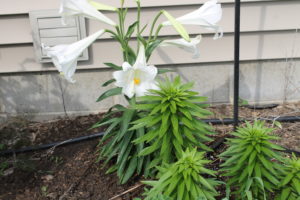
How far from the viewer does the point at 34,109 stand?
3557 mm

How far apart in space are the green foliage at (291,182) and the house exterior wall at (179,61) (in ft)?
5.99

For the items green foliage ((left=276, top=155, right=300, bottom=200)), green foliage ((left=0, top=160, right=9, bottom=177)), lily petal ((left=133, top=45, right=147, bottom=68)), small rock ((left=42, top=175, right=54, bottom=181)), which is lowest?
small rock ((left=42, top=175, right=54, bottom=181))

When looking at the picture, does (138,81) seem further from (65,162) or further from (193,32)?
(193,32)

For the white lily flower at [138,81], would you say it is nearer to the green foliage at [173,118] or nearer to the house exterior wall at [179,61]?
the green foliage at [173,118]

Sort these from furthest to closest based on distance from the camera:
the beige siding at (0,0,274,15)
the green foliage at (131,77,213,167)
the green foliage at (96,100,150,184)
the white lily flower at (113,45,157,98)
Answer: the beige siding at (0,0,274,15) → the green foliage at (96,100,150,184) → the white lily flower at (113,45,157,98) → the green foliage at (131,77,213,167)

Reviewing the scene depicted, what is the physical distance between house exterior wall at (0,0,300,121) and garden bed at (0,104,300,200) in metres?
0.18

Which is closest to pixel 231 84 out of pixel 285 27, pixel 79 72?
pixel 285 27

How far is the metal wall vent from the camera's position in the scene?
319cm

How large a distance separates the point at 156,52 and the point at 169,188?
1905 mm

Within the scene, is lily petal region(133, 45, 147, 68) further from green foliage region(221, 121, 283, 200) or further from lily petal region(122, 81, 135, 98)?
green foliage region(221, 121, 283, 200)

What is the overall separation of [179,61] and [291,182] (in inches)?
74.5

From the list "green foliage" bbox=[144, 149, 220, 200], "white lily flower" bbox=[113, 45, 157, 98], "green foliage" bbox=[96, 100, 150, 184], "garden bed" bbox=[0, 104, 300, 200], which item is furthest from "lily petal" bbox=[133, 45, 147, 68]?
"garden bed" bbox=[0, 104, 300, 200]

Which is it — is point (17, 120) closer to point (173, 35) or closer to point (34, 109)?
point (34, 109)

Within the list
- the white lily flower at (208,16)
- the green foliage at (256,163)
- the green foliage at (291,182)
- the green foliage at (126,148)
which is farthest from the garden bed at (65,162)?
the white lily flower at (208,16)
